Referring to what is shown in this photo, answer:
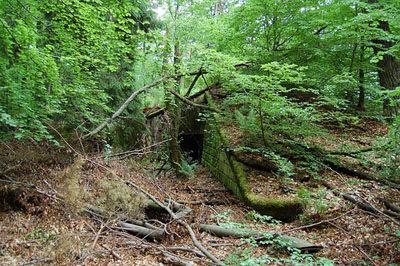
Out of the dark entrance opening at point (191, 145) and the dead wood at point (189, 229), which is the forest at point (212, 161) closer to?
the dead wood at point (189, 229)

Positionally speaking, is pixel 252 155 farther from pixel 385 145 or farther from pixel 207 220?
pixel 385 145

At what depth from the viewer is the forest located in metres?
3.80

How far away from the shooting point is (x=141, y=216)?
4.57m

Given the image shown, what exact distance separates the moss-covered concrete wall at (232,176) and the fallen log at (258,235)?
1.03 metres

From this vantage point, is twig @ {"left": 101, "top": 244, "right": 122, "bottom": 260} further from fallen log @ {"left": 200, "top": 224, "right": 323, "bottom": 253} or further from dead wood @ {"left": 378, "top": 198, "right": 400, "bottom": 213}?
dead wood @ {"left": 378, "top": 198, "right": 400, "bottom": 213}

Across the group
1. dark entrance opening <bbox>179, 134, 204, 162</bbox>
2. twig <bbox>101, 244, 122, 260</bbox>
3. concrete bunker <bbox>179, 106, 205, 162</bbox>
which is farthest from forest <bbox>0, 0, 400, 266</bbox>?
dark entrance opening <bbox>179, 134, 204, 162</bbox>

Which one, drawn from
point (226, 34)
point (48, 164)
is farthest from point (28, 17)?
point (226, 34)

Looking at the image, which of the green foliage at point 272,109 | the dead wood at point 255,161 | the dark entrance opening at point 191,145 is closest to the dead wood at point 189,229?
the dead wood at point 255,161

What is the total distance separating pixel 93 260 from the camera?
11.0 feet

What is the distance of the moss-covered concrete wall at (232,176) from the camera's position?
5.04m

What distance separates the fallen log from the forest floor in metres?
0.11

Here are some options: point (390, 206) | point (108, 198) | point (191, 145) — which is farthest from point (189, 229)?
point (191, 145)

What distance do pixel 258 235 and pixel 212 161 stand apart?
468cm

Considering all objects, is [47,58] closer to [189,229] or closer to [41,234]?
[41,234]
